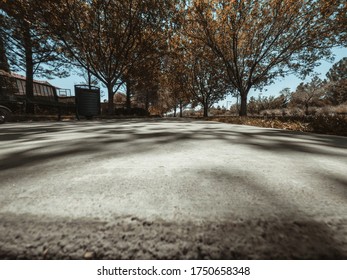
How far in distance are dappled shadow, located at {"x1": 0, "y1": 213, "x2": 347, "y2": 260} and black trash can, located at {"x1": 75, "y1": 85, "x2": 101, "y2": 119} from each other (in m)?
8.78

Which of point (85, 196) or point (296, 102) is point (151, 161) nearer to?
point (85, 196)

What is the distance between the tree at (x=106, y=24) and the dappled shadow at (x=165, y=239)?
43.1 feet

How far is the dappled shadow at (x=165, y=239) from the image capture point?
0.49 m

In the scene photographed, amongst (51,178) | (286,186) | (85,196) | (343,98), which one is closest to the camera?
(85,196)

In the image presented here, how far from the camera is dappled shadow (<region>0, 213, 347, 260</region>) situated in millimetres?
494

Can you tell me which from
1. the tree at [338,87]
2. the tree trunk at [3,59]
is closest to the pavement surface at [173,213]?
the tree trunk at [3,59]

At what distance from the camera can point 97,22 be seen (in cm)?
1145

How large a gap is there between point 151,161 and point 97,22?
13.3 metres

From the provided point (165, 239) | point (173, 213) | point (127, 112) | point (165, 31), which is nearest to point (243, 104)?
point (165, 31)

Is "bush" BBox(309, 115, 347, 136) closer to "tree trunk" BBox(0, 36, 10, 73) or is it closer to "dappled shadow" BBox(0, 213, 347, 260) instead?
"dappled shadow" BBox(0, 213, 347, 260)

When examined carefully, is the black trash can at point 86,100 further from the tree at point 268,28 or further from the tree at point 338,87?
the tree at point 338,87

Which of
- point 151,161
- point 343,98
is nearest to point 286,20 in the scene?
point 151,161

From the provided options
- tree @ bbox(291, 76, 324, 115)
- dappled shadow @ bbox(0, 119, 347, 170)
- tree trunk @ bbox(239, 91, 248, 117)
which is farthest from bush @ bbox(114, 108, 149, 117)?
tree @ bbox(291, 76, 324, 115)
